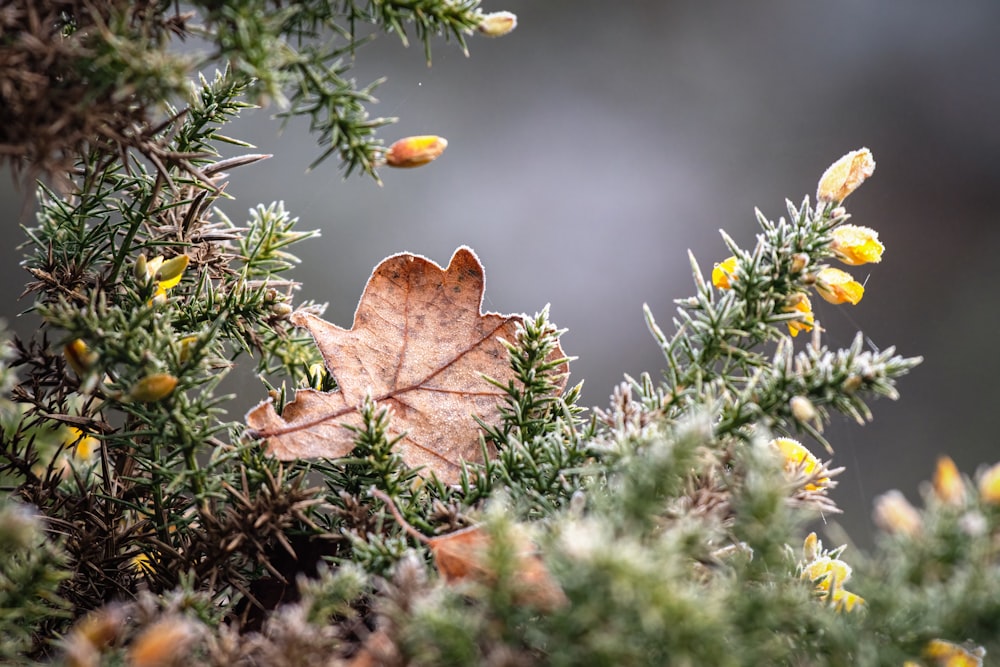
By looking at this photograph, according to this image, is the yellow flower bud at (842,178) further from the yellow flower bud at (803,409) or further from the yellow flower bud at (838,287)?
the yellow flower bud at (803,409)

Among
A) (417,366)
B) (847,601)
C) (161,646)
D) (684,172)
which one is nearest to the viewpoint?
(161,646)

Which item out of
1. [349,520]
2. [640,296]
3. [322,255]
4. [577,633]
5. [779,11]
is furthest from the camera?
[779,11]

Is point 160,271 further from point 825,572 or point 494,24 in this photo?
point 825,572

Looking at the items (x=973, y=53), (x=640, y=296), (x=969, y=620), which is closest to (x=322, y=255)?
(x=640, y=296)

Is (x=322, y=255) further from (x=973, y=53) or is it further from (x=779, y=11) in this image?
(x=973, y=53)

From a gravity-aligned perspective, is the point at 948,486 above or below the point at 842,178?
below

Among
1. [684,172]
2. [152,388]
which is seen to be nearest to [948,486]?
[152,388]

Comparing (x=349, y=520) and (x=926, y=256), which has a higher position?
(x=926, y=256)

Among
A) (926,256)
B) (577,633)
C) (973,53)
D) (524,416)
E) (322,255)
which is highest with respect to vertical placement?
(973,53)
